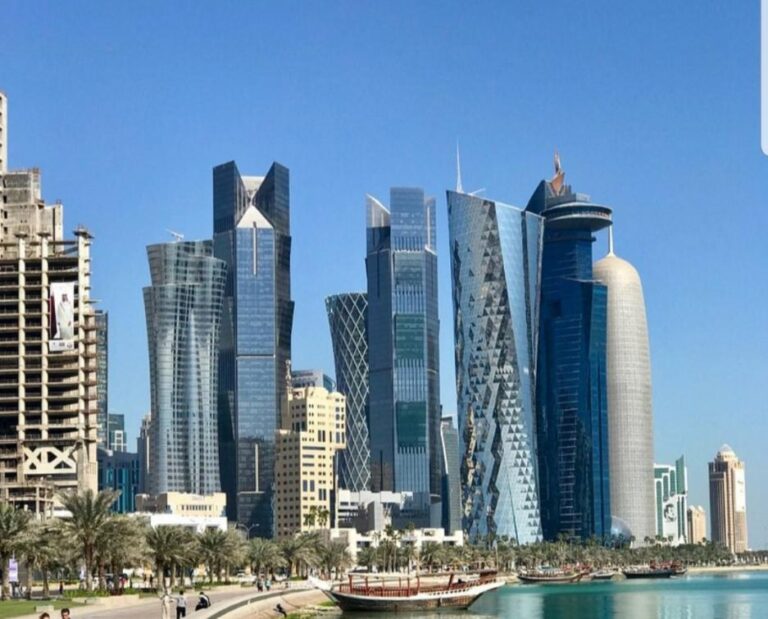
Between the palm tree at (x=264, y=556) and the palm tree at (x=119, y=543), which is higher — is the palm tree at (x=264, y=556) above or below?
below

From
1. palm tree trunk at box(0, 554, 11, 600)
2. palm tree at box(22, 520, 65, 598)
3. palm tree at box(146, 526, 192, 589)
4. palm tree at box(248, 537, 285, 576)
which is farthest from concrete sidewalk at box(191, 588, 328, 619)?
palm tree at box(248, 537, 285, 576)

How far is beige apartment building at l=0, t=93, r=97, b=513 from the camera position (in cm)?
17950

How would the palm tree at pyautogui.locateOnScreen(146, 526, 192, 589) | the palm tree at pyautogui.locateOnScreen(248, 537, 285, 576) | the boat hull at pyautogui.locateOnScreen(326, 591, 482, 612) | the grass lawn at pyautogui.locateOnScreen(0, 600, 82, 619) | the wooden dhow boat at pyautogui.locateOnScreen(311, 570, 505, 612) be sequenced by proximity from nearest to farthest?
the grass lawn at pyautogui.locateOnScreen(0, 600, 82, 619), the palm tree at pyautogui.locateOnScreen(146, 526, 192, 589), the boat hull at pyautogui.locateOnScreen(326, 591, 482, 612), the wooden dhow boat at pyautogui.locateOnScreen(311, 570, 505, 612), the palm tree at pyautogui.locateOnScreen(248, 537, 285, 576)

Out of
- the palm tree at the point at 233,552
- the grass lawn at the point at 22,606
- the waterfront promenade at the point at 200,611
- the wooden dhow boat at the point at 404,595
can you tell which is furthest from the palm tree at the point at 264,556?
the grass lawn at the point at 22,606

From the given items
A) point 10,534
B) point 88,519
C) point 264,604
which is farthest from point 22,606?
point 264,604

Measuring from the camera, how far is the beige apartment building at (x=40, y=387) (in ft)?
589

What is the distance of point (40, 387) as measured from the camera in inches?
7111

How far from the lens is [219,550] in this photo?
162 metres

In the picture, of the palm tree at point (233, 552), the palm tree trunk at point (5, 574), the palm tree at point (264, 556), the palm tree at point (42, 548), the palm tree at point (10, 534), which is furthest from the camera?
the palm tree at point (264, 556)

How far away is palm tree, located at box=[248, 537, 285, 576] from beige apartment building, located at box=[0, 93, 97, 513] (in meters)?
22.4

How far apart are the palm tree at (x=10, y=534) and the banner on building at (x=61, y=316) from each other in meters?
62.1

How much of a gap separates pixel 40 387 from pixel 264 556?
3419 centimetres

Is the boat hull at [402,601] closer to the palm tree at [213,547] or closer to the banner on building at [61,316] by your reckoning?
the palm tree at [213,547]

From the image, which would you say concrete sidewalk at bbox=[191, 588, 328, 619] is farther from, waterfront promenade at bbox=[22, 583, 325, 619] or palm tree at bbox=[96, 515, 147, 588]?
palm tree at bbox=[96, 515, 147, 588]
